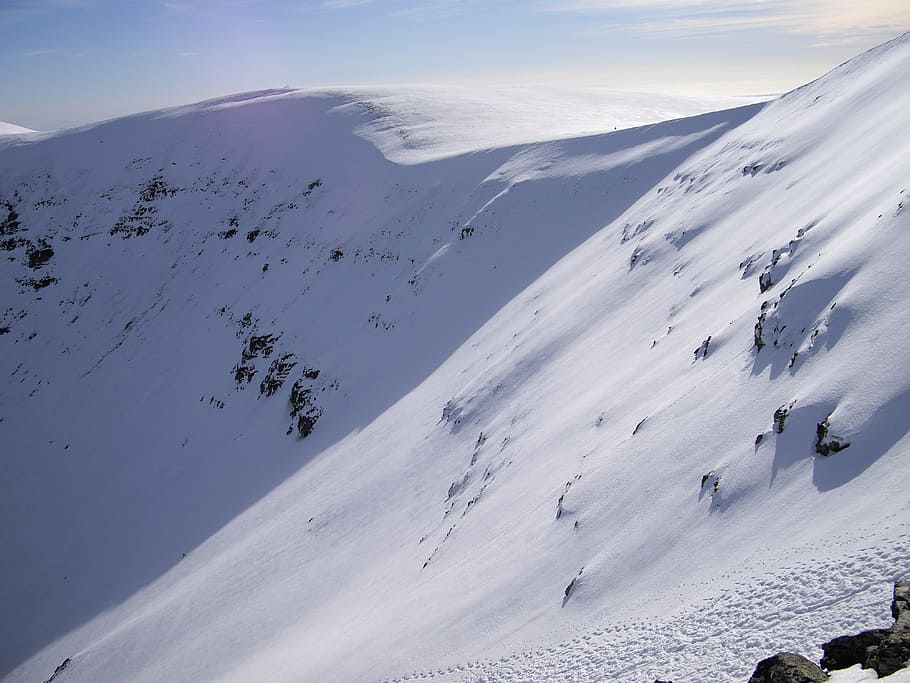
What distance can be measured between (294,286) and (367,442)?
16.4 metres

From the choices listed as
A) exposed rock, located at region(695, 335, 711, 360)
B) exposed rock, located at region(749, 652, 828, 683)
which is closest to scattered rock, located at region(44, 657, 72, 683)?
exposed rock, located at region(695, 335, 711, 360)

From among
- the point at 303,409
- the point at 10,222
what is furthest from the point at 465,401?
the point at 10,222

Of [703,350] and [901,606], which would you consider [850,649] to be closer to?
[901,606]

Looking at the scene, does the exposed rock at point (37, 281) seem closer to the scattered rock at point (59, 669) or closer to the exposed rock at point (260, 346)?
the exposed rock at point (260, 346)

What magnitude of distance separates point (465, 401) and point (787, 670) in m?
16.4

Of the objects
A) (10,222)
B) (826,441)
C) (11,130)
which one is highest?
(11,130)

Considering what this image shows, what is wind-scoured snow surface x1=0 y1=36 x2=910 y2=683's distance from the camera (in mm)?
7773

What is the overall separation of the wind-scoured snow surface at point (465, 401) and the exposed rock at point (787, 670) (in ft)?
1.71

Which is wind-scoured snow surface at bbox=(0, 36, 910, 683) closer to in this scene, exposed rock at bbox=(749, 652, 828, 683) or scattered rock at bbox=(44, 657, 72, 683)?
exposed rock at bbox=(749, 652, 828, 683)

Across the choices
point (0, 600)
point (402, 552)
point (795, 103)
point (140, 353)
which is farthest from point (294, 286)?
point (795, 103)

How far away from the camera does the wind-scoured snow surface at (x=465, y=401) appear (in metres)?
7.77

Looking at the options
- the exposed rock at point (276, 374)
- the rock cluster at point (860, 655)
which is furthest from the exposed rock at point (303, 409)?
the rock cluster at point (860, 655)

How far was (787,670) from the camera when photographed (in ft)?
16.7

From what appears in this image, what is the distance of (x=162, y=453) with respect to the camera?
3169 centimetres
